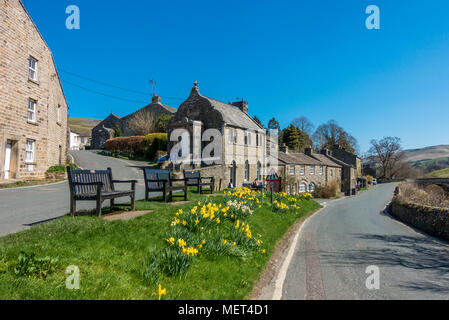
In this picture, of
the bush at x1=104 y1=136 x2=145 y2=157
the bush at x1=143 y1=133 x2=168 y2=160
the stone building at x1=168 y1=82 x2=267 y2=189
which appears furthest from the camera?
the bush at x1=104 y1=136 x2=145 y2=157

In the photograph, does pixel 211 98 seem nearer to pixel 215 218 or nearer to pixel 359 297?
pixel 215 218

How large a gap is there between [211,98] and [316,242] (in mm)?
23518

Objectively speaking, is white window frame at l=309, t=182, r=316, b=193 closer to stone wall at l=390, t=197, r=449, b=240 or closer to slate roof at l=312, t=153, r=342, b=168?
slate roof at l=312, t=153, r=342, b=168

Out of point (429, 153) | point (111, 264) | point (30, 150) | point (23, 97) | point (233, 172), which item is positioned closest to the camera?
point (111, 264)

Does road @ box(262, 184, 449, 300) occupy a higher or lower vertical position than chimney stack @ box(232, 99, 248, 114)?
lower

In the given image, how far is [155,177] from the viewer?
10.2 meters

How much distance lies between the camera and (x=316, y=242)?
943cm

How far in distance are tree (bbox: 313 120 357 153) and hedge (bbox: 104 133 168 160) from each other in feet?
159

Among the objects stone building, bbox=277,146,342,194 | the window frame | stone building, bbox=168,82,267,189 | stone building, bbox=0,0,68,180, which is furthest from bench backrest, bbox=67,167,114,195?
stone building, bbox=277,146,342,194

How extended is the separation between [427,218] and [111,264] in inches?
639

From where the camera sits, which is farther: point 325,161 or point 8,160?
point 325,161

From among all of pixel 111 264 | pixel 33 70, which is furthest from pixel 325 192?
pixel 111 264

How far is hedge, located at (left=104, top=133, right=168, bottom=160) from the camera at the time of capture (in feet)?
131

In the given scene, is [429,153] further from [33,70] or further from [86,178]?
[86,178]
